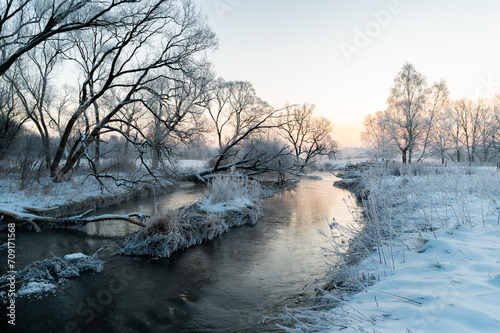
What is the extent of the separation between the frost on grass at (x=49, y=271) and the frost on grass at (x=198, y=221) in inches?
38.0

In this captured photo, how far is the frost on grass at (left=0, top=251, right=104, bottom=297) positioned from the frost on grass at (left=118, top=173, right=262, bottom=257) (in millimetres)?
966

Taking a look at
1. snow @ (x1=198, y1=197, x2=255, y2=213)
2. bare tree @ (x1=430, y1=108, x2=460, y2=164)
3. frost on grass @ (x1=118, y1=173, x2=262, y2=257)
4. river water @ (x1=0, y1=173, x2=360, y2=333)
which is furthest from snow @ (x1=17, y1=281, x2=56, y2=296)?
bare tree @ (x1=430, y1=108, x2=460, y2=164)

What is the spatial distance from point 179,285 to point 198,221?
10.1 ft

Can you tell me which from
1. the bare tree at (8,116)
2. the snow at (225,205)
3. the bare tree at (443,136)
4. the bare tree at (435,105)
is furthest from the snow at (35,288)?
the bare tree at (443,136)

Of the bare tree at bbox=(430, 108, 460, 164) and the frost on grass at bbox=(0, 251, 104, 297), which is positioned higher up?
the bare tree at bbox=(430, 108, 460, 164)

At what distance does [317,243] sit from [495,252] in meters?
4.79

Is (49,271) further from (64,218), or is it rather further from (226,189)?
(226,189)

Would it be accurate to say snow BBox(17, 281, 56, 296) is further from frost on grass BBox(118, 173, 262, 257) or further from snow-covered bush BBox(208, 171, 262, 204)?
snow-covered bush BBox(208, 171, 262, 204)

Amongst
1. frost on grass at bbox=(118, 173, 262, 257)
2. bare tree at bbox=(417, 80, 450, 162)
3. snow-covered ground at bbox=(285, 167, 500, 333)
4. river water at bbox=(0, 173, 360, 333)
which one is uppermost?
bare tree at bbox=(417, 80, 450, 162)

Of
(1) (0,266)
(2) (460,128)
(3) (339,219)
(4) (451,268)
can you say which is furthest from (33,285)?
(2) (460,128)

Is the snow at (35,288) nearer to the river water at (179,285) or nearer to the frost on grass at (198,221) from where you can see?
the river water at (179,285)

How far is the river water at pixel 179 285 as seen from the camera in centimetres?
397

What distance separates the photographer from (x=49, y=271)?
5.28 metres

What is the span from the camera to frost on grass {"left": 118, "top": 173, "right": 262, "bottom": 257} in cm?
665
